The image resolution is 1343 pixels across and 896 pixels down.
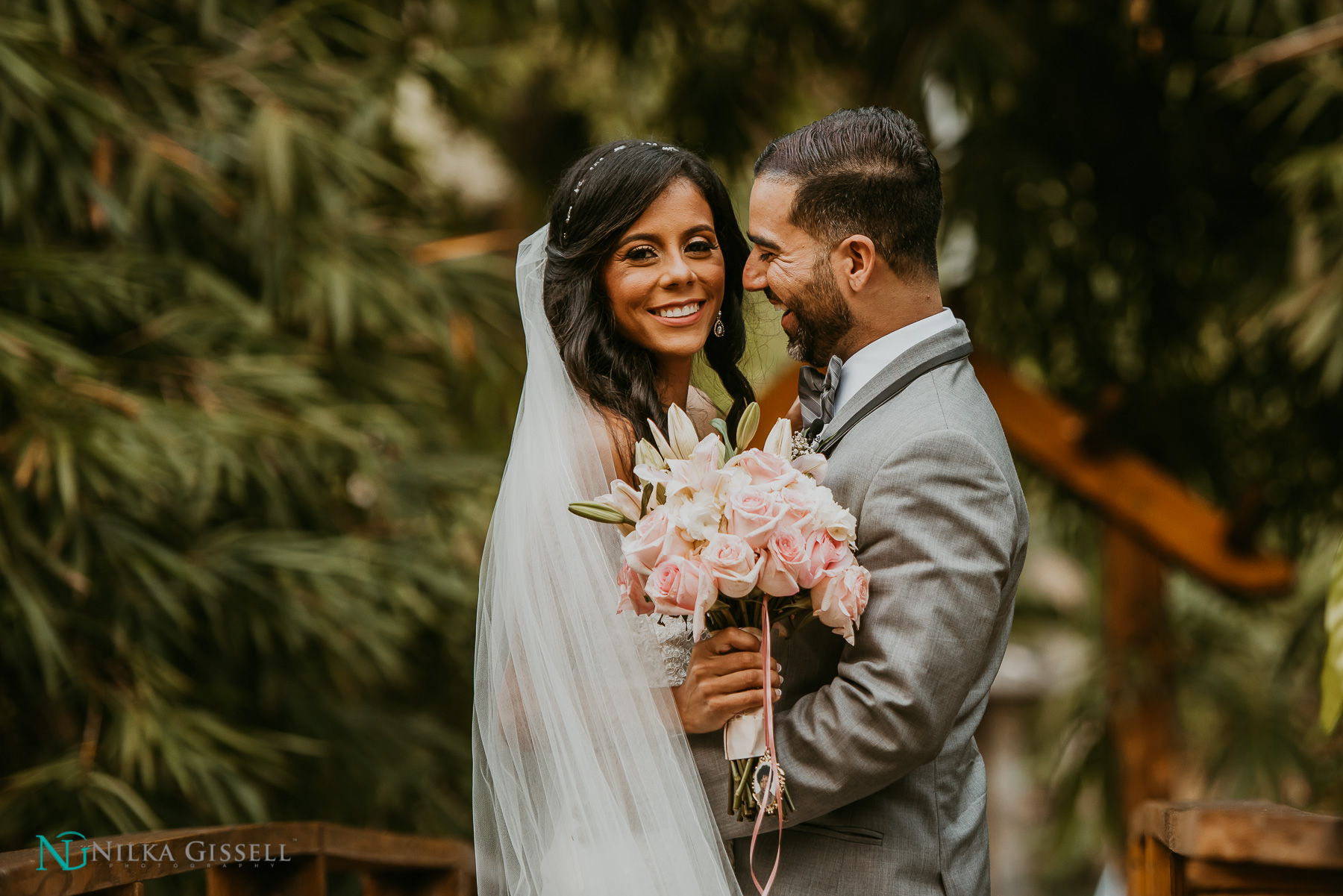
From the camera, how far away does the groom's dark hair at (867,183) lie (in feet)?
6.00

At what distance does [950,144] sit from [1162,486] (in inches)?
58.2

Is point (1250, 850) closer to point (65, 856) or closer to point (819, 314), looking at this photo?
point (819, 314)

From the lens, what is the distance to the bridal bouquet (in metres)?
1.54

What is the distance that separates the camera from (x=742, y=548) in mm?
1530

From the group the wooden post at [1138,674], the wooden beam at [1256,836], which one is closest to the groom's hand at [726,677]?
the wooden beam at [1256,836]

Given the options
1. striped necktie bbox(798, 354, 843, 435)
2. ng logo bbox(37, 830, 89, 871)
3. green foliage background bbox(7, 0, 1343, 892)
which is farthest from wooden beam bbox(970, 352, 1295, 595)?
ng logo bbox(37, 830, 89, 871)

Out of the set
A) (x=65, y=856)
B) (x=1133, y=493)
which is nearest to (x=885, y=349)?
(x=65, y=856)

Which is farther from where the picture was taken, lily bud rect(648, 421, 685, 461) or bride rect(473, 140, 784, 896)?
bride rect(473, 140, 784, 896)

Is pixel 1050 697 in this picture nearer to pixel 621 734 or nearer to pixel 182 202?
pixel 182 202

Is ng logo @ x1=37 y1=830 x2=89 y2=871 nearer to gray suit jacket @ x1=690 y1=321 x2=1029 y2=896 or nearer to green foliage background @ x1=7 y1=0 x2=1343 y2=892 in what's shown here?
gray suit jacket @ x1=690 y1=321 x2=1029 y2=896

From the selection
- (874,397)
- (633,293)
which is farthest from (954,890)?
(633,293)

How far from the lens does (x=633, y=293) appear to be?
6.59ft

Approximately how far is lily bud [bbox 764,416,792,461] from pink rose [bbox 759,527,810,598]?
0.16 meters
